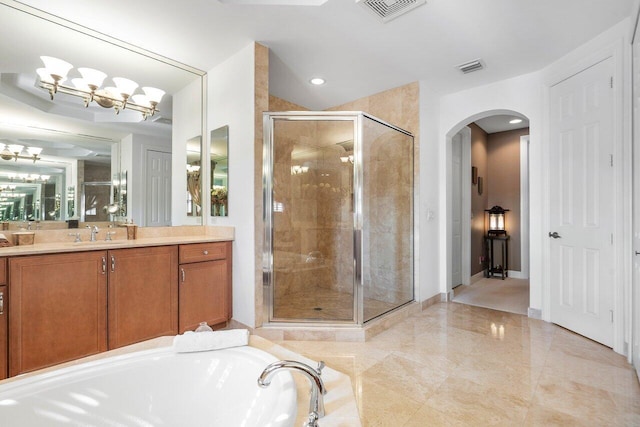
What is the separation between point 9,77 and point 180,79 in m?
1.25

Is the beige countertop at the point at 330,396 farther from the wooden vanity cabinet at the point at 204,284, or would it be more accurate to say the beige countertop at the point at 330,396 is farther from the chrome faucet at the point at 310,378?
the wooden vanity cabinet at the point at 204,284

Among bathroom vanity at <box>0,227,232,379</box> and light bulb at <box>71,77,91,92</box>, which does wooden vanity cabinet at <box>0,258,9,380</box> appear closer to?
bathroom vanity at <box>0,227,232,379</box>

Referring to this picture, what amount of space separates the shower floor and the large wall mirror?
1416 mm

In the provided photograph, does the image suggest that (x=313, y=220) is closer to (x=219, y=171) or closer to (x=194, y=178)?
(x=219, y=171)

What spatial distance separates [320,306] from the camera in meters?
2.99

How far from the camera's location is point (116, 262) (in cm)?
227

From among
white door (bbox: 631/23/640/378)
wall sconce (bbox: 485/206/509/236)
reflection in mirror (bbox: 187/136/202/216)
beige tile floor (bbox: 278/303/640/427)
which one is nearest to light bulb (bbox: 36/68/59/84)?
reflection in mirror (bbox: 187/136/202/216)

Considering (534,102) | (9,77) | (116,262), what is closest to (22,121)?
(9,77)

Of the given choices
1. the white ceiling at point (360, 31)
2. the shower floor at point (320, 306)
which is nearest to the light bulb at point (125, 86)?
the white ceiling at point (360, 31)

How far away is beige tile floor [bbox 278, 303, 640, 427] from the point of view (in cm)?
166

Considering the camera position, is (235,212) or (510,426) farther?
(235,212)

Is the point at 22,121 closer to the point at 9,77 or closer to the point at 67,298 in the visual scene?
the point at 9,77

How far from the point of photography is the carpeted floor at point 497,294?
3.67 m

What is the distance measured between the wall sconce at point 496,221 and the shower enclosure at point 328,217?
116 inches
